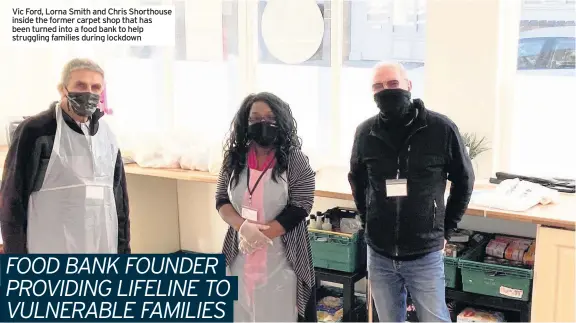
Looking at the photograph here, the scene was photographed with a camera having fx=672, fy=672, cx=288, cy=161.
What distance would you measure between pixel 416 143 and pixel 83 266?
1.20 metres

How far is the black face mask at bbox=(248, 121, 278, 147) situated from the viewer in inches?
96.0

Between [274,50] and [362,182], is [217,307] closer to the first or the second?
[362,182]

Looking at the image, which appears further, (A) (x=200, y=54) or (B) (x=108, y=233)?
(A) (x=200, y=54)

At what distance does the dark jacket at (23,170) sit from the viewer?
7.64 feet

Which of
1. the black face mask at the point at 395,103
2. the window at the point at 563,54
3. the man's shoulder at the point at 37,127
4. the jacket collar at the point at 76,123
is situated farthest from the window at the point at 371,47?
the man's shoulder at the point at 37,127

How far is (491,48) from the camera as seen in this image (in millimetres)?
3234

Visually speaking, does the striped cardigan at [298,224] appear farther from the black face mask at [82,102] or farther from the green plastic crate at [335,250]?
the green plastic crate at [335,250]

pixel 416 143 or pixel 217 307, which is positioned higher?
pixel 416 143

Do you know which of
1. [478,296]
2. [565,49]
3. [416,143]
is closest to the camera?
[416,143]

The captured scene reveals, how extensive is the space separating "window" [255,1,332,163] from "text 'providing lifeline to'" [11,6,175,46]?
27.3 inches

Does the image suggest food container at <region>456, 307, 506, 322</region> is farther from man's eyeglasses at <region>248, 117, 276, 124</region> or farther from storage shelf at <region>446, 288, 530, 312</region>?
man's eyeglasses at <region>248, 117, 276, 124</region>

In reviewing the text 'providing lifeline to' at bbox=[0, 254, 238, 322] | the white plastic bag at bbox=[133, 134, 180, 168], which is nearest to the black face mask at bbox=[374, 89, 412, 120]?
the text 'providing lifeline to' at bbox=[0, 254, 238, 322]

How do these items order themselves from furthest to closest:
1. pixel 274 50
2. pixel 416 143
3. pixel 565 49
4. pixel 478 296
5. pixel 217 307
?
pixel 274 50
pixel 565 49
pixel 478 296
pixel 416 143
pixel 217 307

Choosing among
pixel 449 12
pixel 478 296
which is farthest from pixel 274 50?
pixel 478 296
